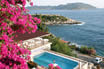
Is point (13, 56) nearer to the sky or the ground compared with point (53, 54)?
nearer to the sky

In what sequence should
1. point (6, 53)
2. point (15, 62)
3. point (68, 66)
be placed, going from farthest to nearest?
point (68, 66) → point (15, 62) → point (6, 53)

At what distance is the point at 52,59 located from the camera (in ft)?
39.3

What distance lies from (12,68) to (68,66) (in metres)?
8.41

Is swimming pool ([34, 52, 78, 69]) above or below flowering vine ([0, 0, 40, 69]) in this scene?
below

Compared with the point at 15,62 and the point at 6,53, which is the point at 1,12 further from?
the point at 15,62

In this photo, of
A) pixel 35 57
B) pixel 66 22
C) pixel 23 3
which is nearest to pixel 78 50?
pixel 35 57

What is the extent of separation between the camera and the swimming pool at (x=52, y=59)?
10.8 metres

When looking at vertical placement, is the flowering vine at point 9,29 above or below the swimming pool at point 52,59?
above

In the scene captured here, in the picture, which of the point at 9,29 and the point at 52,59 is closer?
the point at 9,29

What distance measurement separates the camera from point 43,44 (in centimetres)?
1446

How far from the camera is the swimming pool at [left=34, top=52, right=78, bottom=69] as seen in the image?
1079cm

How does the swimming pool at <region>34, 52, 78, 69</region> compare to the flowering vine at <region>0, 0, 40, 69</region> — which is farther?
the swimming pool at <region>34, 52, 78, 69</region>

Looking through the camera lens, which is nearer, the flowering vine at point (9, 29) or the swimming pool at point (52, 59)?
the flowering vine at point (9, 29)

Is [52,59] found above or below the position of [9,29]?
below
